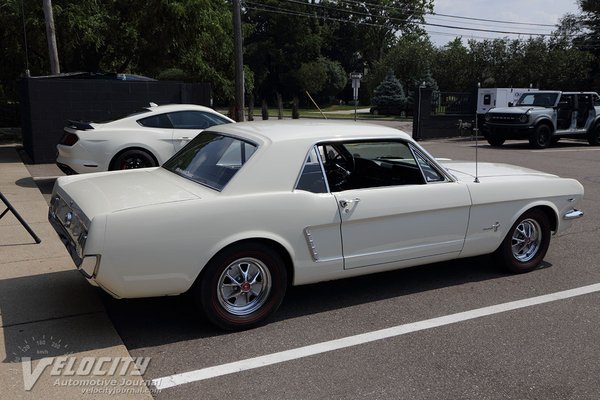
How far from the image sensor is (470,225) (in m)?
4.97

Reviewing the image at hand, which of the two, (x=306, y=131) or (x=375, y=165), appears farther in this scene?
(x=375, y=165)

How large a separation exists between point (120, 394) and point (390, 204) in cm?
243

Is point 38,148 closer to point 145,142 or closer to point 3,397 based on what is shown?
point 145,142

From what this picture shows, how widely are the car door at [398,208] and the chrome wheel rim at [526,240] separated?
0.80 m

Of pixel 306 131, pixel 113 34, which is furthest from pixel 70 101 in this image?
pixel 306 131

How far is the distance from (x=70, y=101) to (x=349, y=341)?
11.1 m

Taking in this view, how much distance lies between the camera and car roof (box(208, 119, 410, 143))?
14.6 ft

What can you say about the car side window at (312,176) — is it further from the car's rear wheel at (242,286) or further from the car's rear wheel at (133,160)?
the car's rear wheel at (133,160)

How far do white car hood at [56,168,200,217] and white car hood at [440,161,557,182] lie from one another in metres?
2.56

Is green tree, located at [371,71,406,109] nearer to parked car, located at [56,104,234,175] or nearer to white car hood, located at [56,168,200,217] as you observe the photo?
parked car, located at [56,104,234,175]

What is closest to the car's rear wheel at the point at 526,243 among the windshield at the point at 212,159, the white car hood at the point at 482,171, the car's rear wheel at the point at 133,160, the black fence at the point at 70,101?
the white car hood at the point at 482,171

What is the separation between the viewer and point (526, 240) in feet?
18.0

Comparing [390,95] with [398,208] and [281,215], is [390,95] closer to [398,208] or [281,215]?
[398,208]

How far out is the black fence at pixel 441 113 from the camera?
75.2 feet
